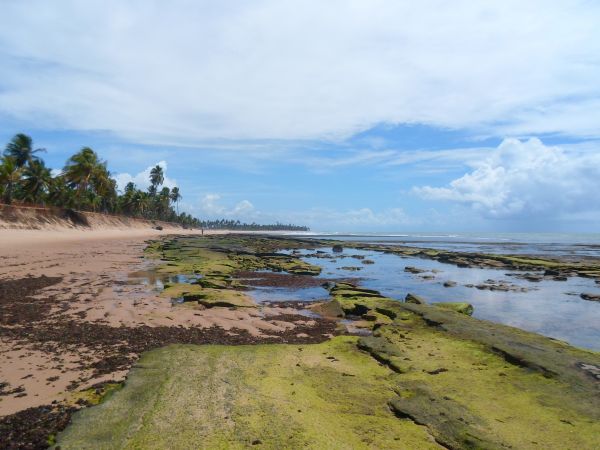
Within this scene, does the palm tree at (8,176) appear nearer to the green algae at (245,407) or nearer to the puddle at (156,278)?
the puddle at (156,278)

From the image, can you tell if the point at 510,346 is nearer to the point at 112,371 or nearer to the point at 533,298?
the point at 112,371

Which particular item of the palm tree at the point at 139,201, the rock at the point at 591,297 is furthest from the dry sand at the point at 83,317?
the palm tree at the point at 139,201

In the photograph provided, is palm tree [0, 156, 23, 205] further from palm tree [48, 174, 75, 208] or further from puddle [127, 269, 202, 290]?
puddle [127, 269, 202, 290]

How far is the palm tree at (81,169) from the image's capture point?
74250 millimetres

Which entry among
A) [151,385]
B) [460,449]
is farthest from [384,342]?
[151,385]

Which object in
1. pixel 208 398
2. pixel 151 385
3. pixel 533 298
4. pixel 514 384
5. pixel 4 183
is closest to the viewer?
pixel 208 398

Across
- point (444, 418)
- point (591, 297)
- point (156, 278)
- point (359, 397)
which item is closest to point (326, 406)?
point (359, 397)

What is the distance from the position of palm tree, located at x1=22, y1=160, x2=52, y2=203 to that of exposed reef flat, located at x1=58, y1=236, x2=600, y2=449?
68074 mm

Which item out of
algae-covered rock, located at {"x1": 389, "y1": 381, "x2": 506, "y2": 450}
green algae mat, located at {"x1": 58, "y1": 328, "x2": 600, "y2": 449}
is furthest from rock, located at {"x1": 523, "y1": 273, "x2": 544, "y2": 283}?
algae-covered rock, located at {"x1": 389, "y1": 381, "x2": 506, "y2": 450}

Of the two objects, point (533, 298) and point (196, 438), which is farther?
point (533, 298)

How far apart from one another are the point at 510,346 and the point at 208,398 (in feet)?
23.8

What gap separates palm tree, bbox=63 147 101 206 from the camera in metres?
74.2

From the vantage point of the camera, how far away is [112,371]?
24.8 feet

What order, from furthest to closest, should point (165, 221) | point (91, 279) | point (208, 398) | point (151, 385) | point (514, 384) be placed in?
point (165, 221) < point (91, 279) < point (514, 384) < point (151, 385) < point (208, 398)
